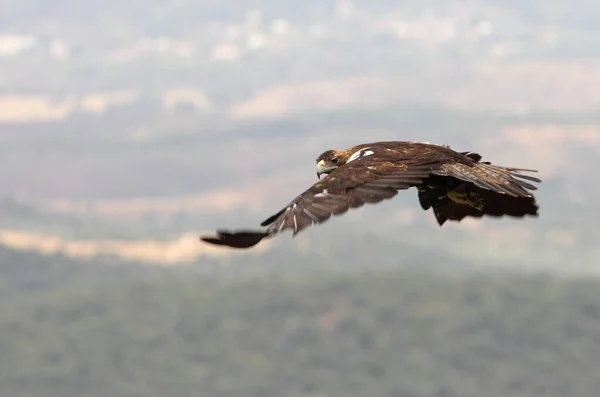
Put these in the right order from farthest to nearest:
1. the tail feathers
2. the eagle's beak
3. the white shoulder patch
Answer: the eagle's beak
the white shoulder patch
the tail feathers

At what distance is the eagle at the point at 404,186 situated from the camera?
2000cm

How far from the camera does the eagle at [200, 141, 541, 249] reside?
20.0 metres

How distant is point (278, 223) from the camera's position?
19.9 metres

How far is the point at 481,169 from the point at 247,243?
5285mm

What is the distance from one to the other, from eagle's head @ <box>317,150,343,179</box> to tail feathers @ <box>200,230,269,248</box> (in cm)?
477

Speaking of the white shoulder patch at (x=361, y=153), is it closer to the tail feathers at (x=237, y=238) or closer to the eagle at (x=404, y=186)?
the eagle at (x=404, y=186)

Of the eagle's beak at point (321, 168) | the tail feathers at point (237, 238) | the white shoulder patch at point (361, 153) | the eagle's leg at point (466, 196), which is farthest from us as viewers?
the eagle's beak at point (321, 168)

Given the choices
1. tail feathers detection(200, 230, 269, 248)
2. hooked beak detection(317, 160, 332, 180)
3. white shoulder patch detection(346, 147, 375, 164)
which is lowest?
tail feathers detection(200, 230, 269, 248)

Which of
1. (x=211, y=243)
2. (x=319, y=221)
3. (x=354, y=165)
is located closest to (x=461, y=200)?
(x=354, y=165)

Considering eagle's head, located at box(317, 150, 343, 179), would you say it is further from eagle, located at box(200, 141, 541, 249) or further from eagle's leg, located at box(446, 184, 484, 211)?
eagle's leg, located at box(446, 184, 484, 211)

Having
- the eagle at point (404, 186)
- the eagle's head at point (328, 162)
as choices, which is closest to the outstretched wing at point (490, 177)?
the eagle at point (404, 186)

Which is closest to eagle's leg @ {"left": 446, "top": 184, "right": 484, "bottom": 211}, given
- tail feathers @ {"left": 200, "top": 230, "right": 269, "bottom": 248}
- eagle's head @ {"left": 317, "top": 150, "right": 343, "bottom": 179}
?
eagle's head @ {"left": 317, "top": 150, "right": 343, "bottom": 179}

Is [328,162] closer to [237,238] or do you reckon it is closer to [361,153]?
[361,153]

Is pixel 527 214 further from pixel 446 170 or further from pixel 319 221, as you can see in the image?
pixel 319 221
